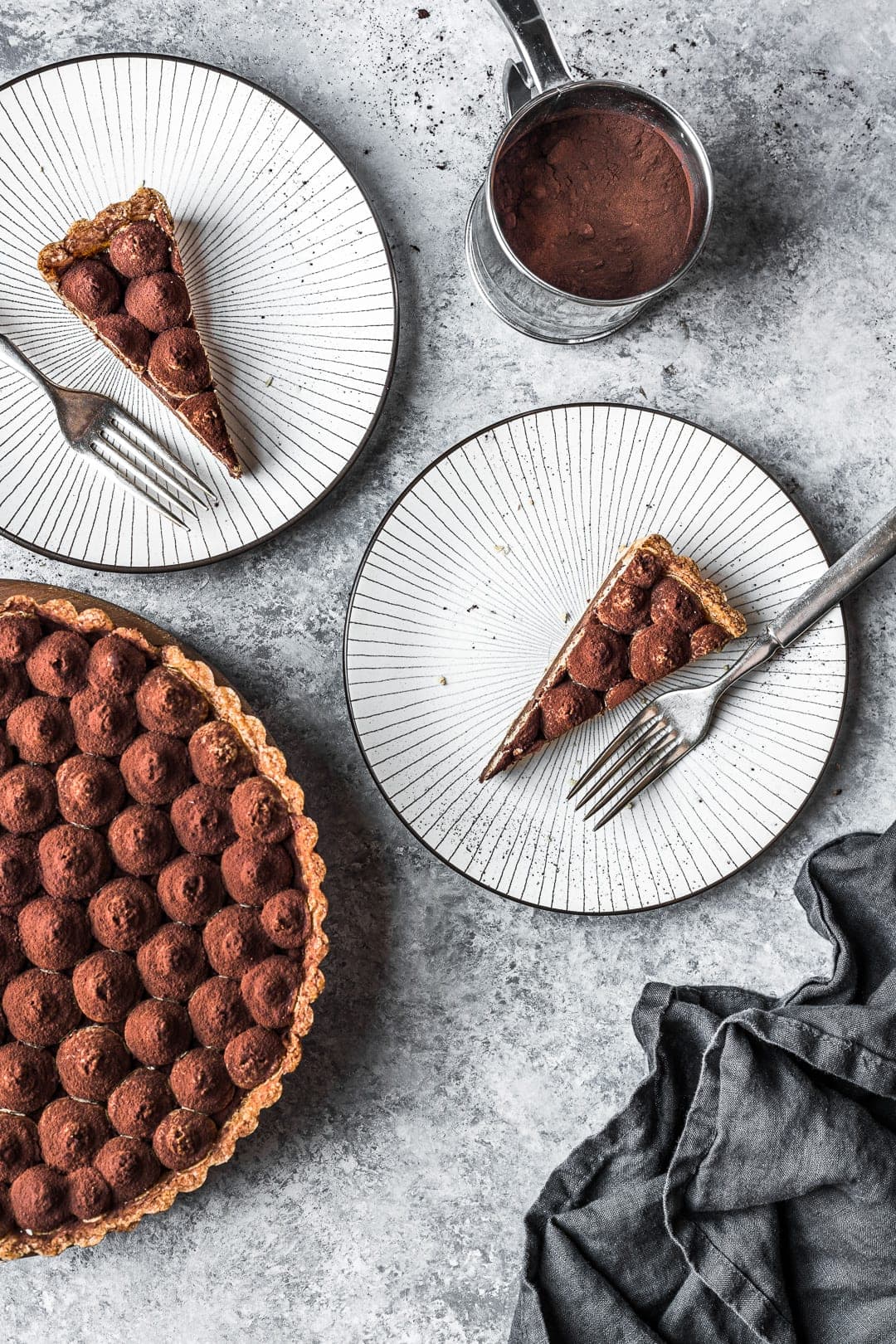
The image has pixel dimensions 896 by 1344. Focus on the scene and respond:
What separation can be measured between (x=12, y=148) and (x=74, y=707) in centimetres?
129

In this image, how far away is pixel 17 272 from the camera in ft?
7.70

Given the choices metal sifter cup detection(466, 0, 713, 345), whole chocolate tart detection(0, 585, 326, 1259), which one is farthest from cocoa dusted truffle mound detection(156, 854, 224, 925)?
metal sifter cup detection(466, 0, 713, 345)

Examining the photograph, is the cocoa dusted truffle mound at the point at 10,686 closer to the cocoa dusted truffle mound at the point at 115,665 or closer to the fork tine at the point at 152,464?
the cocoa dusted truffle mound at the point at 115,665

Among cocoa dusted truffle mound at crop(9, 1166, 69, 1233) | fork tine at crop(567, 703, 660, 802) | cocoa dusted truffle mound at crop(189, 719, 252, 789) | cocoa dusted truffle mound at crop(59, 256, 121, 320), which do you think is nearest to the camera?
cocoa dusted truffle mound at crop(9, 1166, 69, 1233)

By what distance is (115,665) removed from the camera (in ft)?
6.91

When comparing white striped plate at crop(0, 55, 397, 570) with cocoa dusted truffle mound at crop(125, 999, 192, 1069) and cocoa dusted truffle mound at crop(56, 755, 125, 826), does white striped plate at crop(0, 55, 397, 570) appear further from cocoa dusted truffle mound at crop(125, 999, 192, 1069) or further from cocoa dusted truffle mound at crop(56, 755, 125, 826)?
cocoa dusted truffle mound at crop(125, 999, 192, 1069)

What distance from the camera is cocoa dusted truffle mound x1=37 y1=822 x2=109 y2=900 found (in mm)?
A: 2072

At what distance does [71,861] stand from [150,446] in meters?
0.94

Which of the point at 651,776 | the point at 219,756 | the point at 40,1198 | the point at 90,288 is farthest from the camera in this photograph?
the point at 651,776

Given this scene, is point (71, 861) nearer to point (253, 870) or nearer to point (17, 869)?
point (17, 869)

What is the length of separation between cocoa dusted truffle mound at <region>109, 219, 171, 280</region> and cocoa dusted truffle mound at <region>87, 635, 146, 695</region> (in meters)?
Result: 0.83

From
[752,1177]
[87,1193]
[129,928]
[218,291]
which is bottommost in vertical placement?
[752,1177]

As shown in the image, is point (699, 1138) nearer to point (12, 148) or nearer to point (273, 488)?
point (273, 488)

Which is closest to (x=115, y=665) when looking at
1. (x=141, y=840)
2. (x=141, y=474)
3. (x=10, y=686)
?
(x=10, y=686)
